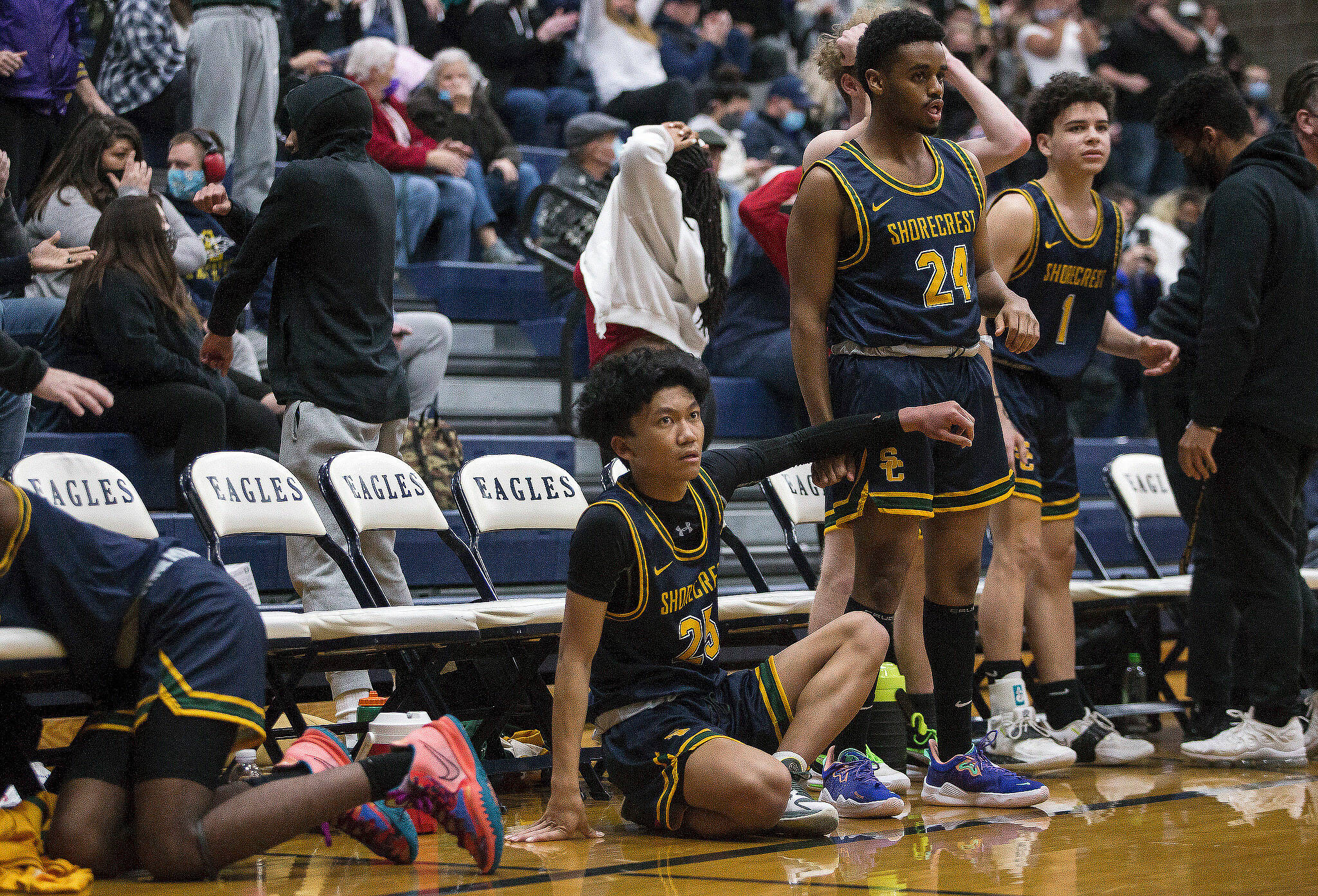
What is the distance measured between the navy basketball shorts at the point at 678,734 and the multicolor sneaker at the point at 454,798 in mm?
456

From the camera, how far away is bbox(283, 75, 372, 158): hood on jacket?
4875 mm

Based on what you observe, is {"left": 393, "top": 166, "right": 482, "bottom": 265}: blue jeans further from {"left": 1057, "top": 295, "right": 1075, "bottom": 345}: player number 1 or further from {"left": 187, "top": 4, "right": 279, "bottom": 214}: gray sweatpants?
{"left": 1057, "top": 295, "right": 1075, "bottom": 345}: player number 1

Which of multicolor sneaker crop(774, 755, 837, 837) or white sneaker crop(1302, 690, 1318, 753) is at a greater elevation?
multicolor sneaker crop(774, 755, 837, 837)

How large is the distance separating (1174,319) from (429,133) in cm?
435

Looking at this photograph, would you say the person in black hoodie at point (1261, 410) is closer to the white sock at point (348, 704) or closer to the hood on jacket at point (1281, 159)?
the hood on jacket at point (1281, 159)

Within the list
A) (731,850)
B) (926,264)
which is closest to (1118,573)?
(926,264)

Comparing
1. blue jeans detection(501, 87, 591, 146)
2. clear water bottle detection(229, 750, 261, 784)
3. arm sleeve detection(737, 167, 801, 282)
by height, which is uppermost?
blue jeans detection(501, 87, 591, 146)

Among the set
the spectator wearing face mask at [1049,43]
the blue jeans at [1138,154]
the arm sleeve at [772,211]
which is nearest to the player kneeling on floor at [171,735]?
the arm sleeve at [772,211]

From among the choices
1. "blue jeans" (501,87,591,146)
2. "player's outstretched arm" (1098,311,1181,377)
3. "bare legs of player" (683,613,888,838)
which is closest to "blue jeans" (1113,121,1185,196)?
"blue jeans" (501,87,591,146)

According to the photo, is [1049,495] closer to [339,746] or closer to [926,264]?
[926,264]

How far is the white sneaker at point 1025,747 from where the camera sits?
4496 millimetres

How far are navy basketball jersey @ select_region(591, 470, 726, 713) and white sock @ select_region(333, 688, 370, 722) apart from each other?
4.52 feet

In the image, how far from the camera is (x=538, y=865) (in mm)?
3232

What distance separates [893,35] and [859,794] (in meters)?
1.82
